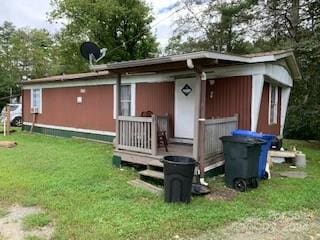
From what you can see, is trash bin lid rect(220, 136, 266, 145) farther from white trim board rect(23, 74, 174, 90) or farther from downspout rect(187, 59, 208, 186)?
white trim board rect(23, 74, 174, 90)

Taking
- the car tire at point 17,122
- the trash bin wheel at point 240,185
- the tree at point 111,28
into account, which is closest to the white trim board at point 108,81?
the trash bin wheel at point 240,185

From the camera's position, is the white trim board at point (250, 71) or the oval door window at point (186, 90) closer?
the white trim board at point (250, 71)

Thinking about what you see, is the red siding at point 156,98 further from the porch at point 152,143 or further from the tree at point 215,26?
the tree at point 215,26

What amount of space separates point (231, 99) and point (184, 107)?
1.50 metres

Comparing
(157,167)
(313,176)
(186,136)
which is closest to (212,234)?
(157,167)

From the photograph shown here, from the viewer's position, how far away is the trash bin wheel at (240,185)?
630cm

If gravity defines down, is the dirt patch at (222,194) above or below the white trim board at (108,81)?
below

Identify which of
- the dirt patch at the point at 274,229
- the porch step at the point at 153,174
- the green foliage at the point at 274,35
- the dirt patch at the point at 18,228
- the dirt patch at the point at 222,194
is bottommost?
the dirt patch at the point at 18,228

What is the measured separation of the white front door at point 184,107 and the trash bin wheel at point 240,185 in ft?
10.2

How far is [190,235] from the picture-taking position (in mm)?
4230

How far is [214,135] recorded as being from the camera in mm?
7242

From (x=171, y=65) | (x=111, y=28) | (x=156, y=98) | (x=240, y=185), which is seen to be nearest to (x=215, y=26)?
(x=111, y=28)

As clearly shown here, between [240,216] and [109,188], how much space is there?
2.40m

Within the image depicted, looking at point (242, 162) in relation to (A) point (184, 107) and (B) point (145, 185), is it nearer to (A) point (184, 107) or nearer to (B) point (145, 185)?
(B) point (145, 185)
